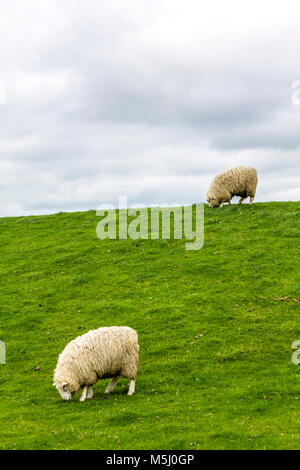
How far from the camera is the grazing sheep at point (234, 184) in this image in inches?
1320

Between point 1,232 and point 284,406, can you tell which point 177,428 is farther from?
point 1,232

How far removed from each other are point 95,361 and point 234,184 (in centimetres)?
2227

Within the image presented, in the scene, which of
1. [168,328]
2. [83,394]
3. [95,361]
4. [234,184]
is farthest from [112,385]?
[234,184]

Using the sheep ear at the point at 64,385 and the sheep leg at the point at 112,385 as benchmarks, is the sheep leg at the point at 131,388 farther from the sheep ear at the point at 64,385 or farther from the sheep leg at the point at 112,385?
the sheep ear at the point at 64,385

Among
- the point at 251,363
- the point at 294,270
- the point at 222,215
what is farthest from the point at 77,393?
the point at 222,215

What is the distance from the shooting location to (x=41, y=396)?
1516 cm

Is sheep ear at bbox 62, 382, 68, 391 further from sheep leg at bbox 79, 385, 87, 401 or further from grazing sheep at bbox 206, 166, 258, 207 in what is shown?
grazing sheep at bbox 206, 166, 258, 207

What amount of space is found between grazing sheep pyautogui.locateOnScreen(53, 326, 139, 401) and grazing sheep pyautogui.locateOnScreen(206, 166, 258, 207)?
832 inches

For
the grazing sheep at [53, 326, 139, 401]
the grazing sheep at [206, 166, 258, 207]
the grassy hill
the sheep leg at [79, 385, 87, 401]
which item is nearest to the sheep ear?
the grazing sheep at [53, 326, 139, 401]

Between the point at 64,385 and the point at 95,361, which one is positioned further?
the point at 95,361

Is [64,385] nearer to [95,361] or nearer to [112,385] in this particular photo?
[95,361]

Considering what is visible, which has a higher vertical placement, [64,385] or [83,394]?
[64,385]

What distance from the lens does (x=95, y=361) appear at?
14133 mm
